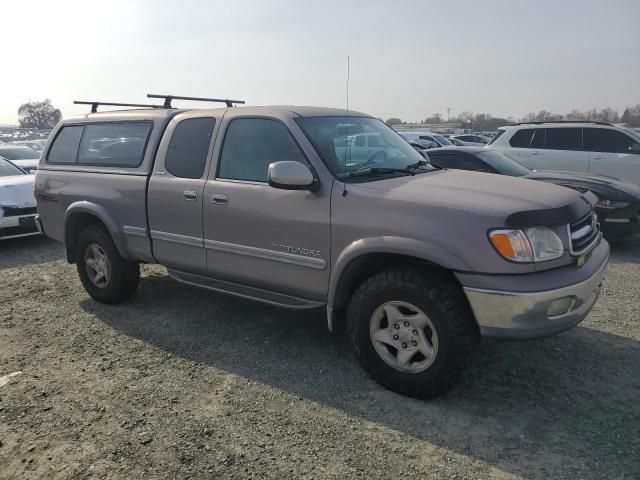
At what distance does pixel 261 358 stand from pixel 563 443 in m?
2.13

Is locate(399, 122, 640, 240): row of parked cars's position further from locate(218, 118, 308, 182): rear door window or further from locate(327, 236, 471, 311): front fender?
locate(327, 236, 471, 311): front fender

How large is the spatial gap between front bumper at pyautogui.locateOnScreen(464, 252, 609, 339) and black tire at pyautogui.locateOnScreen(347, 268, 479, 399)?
0.13m

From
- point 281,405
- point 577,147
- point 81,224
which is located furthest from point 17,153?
point 577,147

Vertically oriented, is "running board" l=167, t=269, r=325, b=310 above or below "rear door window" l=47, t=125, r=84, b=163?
below

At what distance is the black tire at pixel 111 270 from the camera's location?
16.2 ft

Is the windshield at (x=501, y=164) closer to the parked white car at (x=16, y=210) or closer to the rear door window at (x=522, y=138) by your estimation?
the rear door window at (x=522, y=138)

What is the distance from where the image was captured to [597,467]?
2.63 meters

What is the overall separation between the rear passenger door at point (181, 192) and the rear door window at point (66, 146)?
4.60 feet

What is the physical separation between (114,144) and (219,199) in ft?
5.31

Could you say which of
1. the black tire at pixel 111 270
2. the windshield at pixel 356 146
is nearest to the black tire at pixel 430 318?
the windshield at pixel 356 146

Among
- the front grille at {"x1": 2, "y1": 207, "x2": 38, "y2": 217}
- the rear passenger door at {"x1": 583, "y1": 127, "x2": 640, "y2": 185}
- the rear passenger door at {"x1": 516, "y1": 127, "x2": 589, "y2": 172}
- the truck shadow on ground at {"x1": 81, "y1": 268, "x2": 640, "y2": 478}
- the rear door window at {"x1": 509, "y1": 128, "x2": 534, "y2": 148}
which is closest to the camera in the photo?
the truck shadow on ground at {"x1": 81, "y1": 268, "x2": 640, "y2": 478}

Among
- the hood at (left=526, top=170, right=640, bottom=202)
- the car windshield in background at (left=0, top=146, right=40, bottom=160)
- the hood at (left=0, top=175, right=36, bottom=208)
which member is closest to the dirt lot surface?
the hood at (left=526, top=170, right=640, bottom=202)

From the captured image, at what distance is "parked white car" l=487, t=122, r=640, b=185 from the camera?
8.95 meters

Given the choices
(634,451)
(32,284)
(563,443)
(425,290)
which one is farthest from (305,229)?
(32,284)
